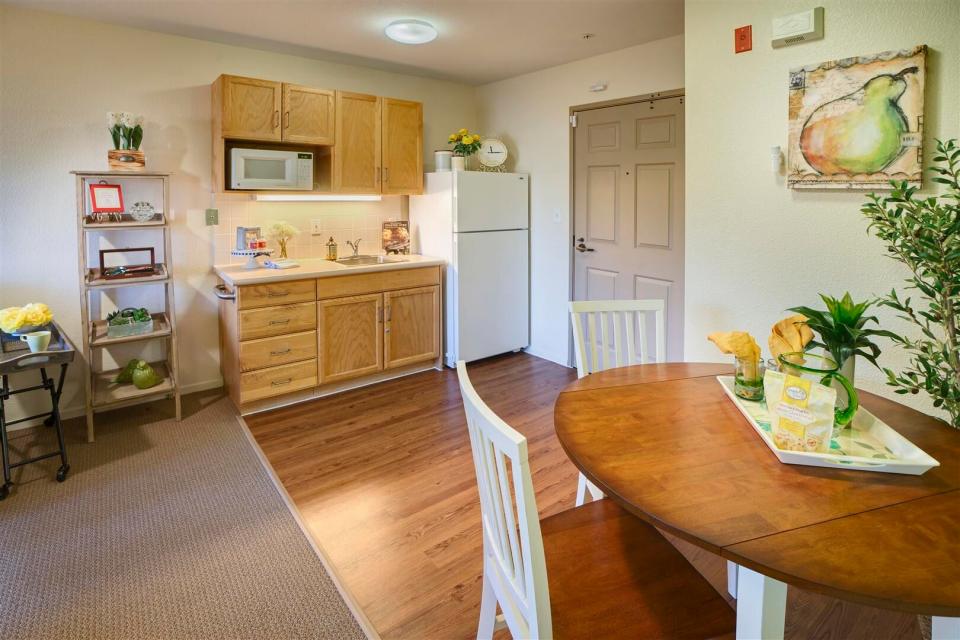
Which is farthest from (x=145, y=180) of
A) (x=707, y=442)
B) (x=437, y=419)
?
(x=707, y=442)

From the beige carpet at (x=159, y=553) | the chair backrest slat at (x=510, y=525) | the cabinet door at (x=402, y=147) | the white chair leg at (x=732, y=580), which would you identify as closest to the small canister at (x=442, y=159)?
the cabinet door at (x=402, y=147)

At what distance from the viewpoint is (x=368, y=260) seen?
14.0 feet

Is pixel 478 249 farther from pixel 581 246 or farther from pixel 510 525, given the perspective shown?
pixel 510 525

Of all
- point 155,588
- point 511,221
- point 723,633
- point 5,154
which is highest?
point 5,154

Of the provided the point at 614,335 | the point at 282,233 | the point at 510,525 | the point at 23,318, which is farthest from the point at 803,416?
the point at 282,233

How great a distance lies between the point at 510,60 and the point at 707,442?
353cm

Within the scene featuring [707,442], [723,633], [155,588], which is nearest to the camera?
[723,633]

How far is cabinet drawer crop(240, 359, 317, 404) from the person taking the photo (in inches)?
135

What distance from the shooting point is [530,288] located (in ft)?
15.6

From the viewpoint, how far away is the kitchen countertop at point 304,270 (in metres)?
3.36

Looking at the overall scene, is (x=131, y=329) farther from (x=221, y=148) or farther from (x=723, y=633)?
(x=723, y=633)

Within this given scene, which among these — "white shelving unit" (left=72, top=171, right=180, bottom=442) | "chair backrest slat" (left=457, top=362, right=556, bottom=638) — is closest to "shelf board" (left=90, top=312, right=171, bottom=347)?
"white shelving unit" (left=72, top=171, right=180, bottom=442)

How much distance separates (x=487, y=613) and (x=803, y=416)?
0.93 meters

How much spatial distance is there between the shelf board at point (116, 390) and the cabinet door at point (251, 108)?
1574 mm
